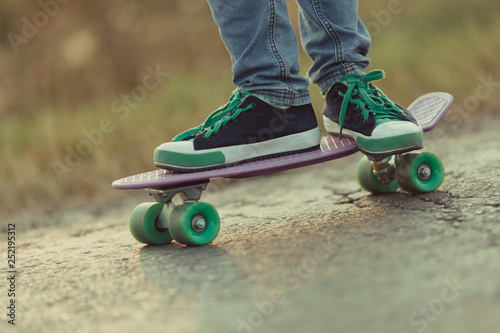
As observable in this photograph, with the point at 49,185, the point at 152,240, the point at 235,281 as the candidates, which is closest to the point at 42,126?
the point at 49,185

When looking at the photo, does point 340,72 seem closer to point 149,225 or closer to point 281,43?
point 281,43

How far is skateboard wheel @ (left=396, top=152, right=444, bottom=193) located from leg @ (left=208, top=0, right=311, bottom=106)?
1.27 feet

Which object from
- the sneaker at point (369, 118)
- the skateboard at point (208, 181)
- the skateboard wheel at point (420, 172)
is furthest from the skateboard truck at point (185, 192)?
the skateboard wheel at point (420, 172)

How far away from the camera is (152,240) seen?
5.33 feet

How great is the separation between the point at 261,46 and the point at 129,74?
470 centimetres

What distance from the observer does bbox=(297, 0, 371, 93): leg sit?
176 centimetres

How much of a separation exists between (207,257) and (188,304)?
30 centimetres

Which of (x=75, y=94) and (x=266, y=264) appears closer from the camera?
(x=266, y=264)

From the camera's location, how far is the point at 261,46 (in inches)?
64.7

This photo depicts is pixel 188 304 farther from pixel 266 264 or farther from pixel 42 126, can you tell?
pixel 42 126

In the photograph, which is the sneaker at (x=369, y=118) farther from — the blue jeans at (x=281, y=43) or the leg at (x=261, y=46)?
the leg at (x=261, y=46)

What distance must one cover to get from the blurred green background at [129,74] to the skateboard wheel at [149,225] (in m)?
1.35

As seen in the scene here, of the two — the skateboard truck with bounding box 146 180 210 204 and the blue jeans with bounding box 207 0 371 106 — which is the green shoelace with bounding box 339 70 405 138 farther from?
the skateboard truck with bounding box 146 180 210 204

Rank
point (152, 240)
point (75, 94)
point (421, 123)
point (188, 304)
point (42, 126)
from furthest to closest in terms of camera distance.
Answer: point (75, 94) < point (42, 126) < point (421, 123) < point (152, 240) < point (188, 304)
